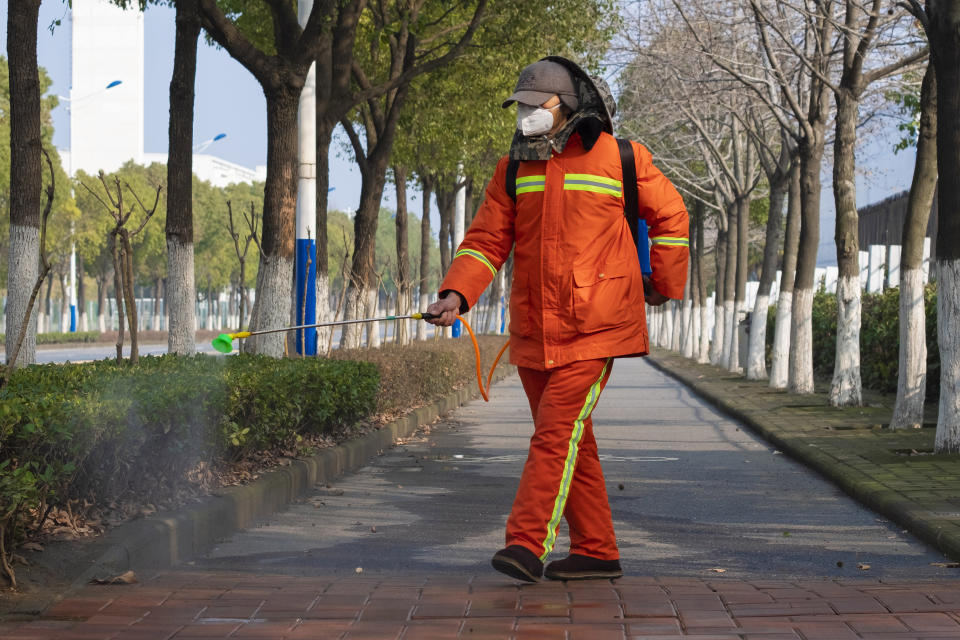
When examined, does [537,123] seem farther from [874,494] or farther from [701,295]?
[701,295]

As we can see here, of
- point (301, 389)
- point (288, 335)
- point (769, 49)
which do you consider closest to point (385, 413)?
point (288, 335)

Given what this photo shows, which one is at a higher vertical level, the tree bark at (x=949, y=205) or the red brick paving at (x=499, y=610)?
the tree bark at (x=949, y=205)

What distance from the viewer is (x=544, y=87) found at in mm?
5469

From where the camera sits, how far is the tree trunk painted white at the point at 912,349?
1238 cm

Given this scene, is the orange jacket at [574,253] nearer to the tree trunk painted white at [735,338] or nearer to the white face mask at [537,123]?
the white face mask at [537,123]

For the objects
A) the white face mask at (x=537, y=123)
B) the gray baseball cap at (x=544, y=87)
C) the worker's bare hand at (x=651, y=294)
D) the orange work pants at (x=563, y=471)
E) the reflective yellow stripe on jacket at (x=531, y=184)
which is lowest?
the orange work pants at (x=563, y=471)

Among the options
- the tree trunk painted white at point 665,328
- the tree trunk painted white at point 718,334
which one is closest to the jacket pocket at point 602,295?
the tree trunk painted white at point 718,334

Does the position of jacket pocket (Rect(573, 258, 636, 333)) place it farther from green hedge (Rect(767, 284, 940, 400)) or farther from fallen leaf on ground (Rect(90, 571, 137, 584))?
green hedge (Rect(767, 284, 940, 400))

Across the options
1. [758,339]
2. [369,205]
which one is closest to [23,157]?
[369,205]

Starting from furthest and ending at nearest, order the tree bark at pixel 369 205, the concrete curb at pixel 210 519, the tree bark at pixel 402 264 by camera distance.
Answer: the tree bark at pixel 369 205 → the tree bark at pixel 402 264 → the concrete curb at pixel 210 519

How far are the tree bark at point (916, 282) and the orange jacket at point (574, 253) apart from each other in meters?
7.46

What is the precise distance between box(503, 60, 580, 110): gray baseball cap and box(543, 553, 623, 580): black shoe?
1.88 meters

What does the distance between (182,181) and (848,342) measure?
7809mm

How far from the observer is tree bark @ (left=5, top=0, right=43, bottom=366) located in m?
11.9
